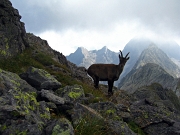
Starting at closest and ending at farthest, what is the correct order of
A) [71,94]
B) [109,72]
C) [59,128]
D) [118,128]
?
[59,128] < [118,128] < [71,94] < [109,72]

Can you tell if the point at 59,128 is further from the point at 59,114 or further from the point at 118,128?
the point at 118,128

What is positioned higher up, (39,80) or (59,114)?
(39,80)

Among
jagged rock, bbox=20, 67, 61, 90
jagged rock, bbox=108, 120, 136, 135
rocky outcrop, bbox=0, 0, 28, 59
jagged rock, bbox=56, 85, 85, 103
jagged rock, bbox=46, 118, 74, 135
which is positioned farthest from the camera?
rocky outcrop, bbox=0, 0, 28, 59

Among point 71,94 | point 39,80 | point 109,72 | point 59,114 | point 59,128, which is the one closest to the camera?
point 59,128

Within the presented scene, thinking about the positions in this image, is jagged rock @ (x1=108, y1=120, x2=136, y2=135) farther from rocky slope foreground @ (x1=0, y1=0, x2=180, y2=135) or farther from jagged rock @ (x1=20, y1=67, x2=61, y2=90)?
jagged rock @ (x1=20, y1=67, x2=61, y2=90)

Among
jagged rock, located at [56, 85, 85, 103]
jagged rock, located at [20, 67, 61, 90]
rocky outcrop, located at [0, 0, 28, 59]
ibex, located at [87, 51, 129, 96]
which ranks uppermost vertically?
rocky outcrop, located at [0, 0, 28, 59]

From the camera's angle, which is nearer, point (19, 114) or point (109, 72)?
point (19, 114)

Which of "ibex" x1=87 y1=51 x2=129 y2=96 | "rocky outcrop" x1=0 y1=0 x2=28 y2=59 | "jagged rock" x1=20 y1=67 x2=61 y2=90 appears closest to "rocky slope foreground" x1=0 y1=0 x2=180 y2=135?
"jagged rock" x1=20 y1=67 x2=61 y2=90

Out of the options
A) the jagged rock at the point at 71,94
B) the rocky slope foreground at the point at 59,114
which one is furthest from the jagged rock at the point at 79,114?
the jagged rock at the point at 71,94

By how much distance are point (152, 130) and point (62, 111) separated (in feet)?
17.4

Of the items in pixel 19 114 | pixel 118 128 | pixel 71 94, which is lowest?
pixel 118 128

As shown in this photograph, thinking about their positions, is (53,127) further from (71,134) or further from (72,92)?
(72,92)

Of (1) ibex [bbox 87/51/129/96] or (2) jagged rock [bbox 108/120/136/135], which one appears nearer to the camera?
(2) jagged rock [bbox 108/120/136/135]

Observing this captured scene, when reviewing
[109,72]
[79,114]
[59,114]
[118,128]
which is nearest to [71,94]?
[59,114]
